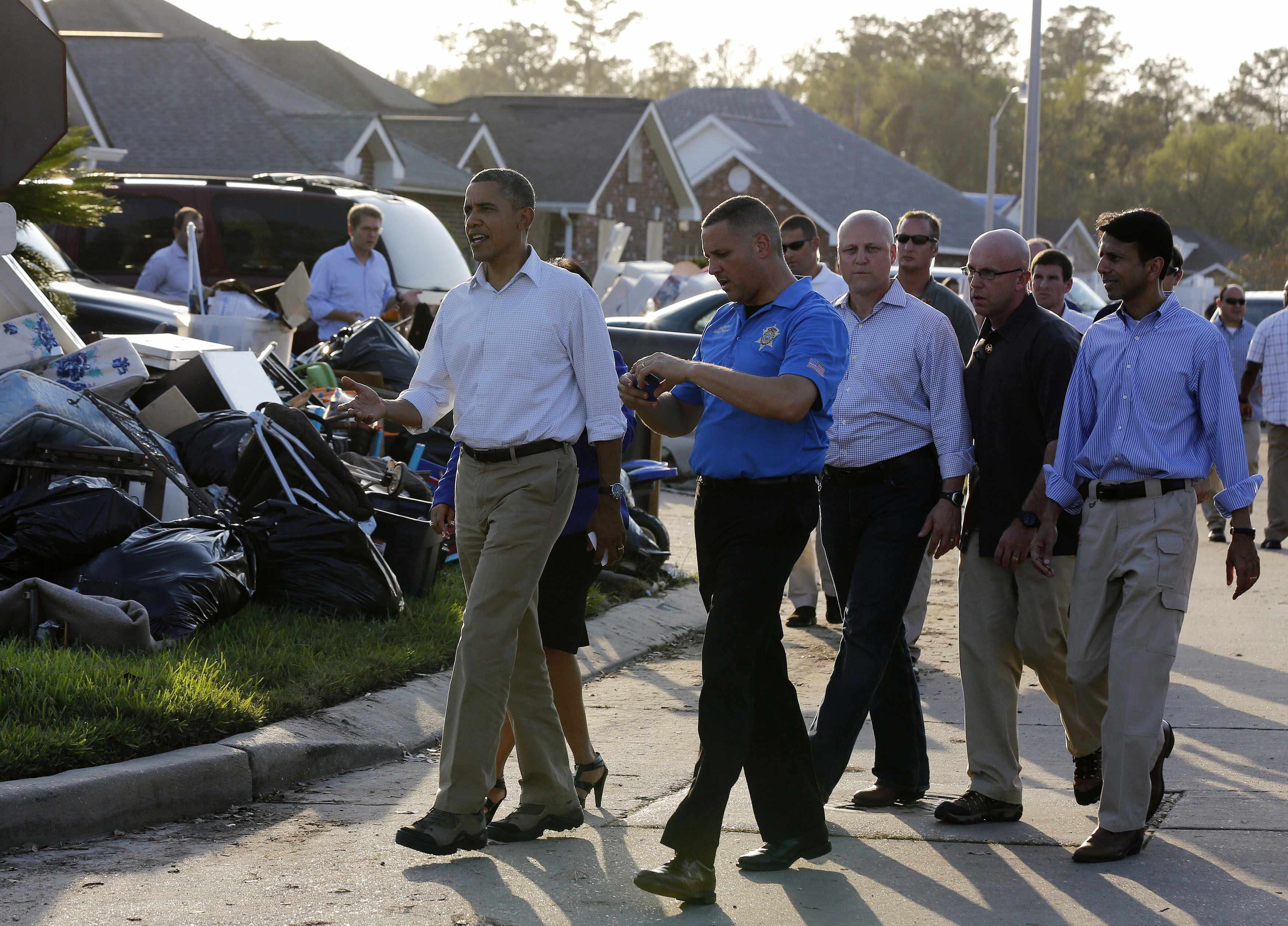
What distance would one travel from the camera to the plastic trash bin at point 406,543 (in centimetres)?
811

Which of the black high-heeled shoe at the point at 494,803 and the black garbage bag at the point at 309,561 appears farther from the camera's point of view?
the black garbage bag at the point at 309,561

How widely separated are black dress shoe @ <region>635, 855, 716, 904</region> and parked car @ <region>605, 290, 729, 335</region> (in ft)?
34.7

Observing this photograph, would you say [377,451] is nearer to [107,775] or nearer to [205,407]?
[205,407]

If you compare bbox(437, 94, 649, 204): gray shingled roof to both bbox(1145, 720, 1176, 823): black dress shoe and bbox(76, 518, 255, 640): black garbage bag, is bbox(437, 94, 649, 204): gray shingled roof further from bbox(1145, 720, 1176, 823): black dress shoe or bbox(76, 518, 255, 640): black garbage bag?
bbox(1145, 720, 1176, 823): black dress shoe

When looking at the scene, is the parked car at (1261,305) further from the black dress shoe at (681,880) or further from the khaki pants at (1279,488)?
the black dress shoe at (681,880)

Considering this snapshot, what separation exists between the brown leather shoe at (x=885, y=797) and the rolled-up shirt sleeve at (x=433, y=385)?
1980 millimetres

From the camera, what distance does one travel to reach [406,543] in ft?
26.7

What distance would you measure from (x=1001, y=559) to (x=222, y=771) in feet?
9.10

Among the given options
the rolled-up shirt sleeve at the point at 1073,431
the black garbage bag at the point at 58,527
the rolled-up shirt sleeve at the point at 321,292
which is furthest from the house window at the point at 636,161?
the rolled-up shirt sleeve at the point at 1073,431

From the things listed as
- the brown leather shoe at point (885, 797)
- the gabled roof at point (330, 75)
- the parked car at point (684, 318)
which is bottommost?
the brown leather shoe at point (885, 797)

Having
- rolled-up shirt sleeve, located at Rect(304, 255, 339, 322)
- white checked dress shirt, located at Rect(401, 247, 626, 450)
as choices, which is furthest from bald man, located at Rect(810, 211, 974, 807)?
rolled-up shirt sleeve, located at Rect(304, 255, 339, 322)

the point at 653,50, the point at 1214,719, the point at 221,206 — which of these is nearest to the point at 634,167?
the point at 221,206

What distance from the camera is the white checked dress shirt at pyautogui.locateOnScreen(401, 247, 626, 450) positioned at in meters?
4.93

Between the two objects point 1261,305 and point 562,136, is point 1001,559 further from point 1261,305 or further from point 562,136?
point 562,136
